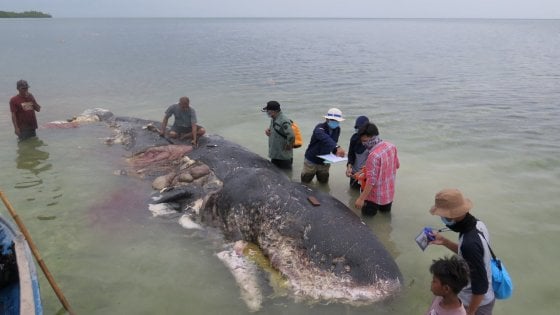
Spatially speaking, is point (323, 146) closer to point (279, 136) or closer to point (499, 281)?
point (279, 136)

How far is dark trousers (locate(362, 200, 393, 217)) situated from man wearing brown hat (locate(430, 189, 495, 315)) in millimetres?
3238

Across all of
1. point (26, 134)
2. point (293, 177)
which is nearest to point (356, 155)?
point (293, 177)

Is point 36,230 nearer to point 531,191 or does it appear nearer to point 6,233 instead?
point 6,233

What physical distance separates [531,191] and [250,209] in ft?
21.9

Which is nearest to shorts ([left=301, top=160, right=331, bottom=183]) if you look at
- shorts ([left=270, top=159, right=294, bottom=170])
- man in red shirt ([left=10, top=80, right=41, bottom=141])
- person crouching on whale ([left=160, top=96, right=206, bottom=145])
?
shorts ([left=270, top=159, right=294, bottom=170])

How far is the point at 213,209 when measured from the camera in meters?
7.28

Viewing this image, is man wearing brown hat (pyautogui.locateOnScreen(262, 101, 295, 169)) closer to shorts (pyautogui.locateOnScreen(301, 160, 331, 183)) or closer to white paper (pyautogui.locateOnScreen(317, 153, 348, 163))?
shorts (pyautogui.locateOnScreen(301, 160, 331, 183))

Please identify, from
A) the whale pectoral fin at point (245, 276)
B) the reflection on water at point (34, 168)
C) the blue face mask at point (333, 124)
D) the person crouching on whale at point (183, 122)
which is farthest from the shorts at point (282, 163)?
the reflection on water at point (34, 168)

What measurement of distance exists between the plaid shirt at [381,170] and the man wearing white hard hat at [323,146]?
113cm

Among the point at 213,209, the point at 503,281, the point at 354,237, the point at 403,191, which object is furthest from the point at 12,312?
the point at 403,191

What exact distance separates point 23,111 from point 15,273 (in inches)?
336

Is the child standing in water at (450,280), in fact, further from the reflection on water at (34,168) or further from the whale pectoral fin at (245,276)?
the reflection on water at (34,168)

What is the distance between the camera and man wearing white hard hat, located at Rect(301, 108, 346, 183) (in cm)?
787

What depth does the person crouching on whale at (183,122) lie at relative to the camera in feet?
35.2
